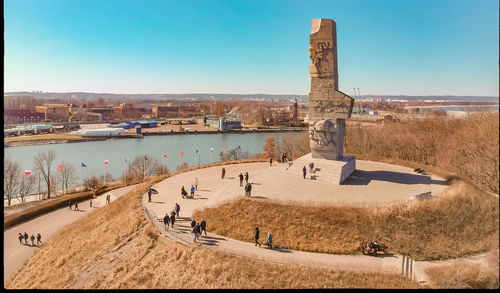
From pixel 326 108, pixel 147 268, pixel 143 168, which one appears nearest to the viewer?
pixel 147 268

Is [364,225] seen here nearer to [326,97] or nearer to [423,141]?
[326,97]

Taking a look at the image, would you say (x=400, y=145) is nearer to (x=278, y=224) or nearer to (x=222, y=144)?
(x=278, y=224)

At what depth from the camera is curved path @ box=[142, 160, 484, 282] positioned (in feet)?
28.3

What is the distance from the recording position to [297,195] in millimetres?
12297

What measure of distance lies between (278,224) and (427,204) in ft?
19.0

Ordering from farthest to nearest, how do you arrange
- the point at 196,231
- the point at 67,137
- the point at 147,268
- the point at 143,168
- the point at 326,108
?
the point at 67,137, the point at 143,168, the point at 326,108, the point at 196,231, the point at 147,268

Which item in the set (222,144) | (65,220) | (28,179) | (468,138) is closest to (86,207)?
(65,220)

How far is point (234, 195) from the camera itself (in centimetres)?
1302

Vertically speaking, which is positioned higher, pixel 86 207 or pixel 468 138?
pixel 468 138

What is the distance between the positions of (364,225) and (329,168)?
4.62 m

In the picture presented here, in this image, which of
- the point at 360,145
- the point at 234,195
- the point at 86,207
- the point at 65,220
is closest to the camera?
the point at 234,195

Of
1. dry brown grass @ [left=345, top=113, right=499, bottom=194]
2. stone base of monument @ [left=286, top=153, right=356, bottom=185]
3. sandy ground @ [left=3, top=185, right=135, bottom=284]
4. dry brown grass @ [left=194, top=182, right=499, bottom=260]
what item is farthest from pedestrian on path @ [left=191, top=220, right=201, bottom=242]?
dry brown grass @ [left=345, top=113, right=499, bottom=194]

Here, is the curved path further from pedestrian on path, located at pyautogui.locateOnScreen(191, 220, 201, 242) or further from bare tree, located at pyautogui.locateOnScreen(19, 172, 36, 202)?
bare tree, located at pyautogui.locateOnScreen(19, 172, 36, 202)

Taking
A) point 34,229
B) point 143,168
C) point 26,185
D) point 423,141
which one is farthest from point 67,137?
point 423,141
